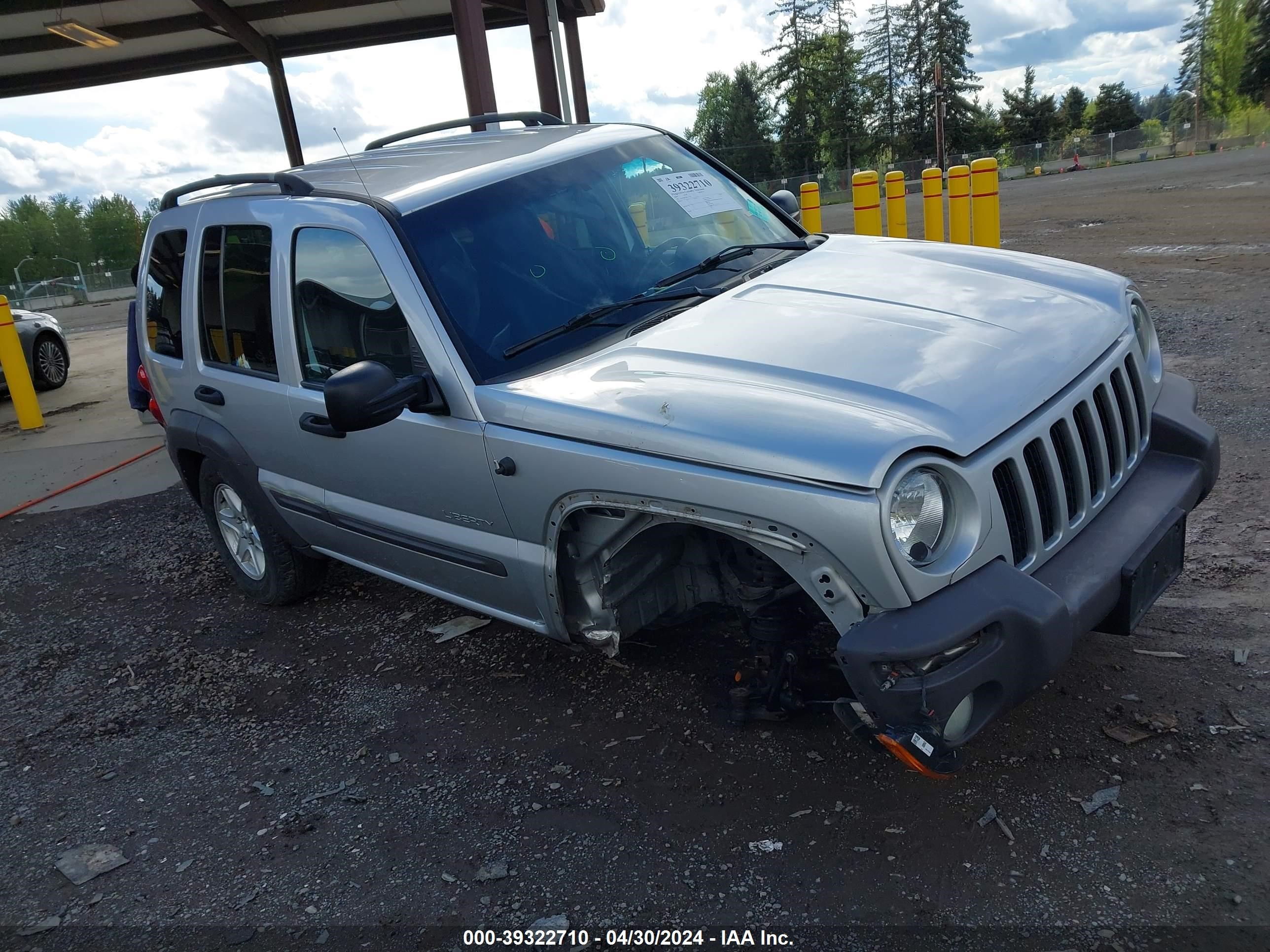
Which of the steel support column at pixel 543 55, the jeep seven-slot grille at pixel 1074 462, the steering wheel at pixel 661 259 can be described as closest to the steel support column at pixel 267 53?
the steel support column at pixel 543 55

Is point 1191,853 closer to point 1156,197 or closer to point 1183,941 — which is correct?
point 1183,941

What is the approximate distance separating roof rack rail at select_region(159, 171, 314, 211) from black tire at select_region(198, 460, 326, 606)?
50.4 inches

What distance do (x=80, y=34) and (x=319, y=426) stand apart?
12.5 m

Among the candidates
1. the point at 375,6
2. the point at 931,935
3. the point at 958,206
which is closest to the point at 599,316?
the point at 931,935

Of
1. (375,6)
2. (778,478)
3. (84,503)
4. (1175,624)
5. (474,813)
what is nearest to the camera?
(778,478)

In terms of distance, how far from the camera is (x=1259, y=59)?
66.4 m

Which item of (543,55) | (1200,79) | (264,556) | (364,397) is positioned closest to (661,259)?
(364,397)

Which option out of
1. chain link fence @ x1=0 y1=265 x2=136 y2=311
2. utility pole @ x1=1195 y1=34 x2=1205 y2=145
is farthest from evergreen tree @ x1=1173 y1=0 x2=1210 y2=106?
chain link fence @ x1=0 y1=265 x2=136 y2=311

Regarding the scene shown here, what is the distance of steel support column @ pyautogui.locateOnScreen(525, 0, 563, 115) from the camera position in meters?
13.8

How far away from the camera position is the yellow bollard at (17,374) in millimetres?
10641

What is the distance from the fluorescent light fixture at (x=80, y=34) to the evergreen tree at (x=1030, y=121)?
69.9m

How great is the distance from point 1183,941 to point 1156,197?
761 inches

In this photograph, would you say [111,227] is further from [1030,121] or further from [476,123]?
[476,123]

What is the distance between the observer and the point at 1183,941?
91.9 inches
